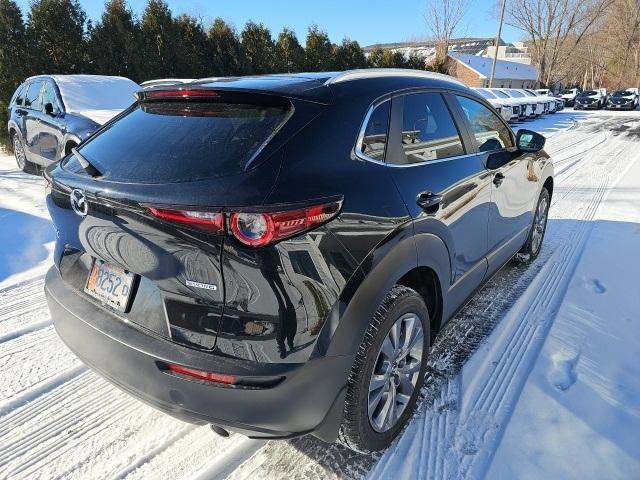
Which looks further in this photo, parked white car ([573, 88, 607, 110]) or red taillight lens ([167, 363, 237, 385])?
parked white car ([573, 88, 607, 110])

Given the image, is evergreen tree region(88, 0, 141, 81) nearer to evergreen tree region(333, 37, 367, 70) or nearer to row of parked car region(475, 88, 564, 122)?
evergreen tree region(333, 37, 367, 70)

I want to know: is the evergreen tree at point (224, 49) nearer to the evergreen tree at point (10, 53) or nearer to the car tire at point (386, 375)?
the evergreen tree at point (10, 53)

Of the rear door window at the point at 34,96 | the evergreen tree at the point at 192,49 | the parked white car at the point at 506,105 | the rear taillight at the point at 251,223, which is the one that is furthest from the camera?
the parked white car at the point at 506,105

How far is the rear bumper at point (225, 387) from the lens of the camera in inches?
67.3

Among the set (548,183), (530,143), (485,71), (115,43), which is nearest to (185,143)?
(530,143)

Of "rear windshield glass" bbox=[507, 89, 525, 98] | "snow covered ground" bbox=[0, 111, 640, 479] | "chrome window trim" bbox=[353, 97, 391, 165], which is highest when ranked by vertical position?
"chrome window trim" bbox=[353, 97, 391, 165]

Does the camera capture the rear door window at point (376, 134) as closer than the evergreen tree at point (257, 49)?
Yes

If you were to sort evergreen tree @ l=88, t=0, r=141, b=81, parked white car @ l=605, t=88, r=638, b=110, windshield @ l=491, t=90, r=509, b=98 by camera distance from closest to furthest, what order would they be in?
evergreen tree @ l=88, t=0, r=141, b=81, windshield @ l=491, t=90, r=509, b=98, parked white car @ l=605, t=88, r=638, b=110

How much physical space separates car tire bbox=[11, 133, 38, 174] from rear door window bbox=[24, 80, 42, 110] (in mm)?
641

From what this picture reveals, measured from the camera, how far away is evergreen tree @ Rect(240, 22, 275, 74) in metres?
17.8

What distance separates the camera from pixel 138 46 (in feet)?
46.6

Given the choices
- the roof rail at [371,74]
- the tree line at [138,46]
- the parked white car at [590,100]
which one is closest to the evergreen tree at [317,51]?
the tree line at [138,46]

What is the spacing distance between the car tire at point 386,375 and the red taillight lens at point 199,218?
0.79 meters

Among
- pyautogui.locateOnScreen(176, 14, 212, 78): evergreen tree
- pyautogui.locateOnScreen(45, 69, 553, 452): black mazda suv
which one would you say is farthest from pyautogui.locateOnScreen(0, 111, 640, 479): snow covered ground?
pyautogui.locateOnScreen(176, 14, 212, 78): evergreen tree
